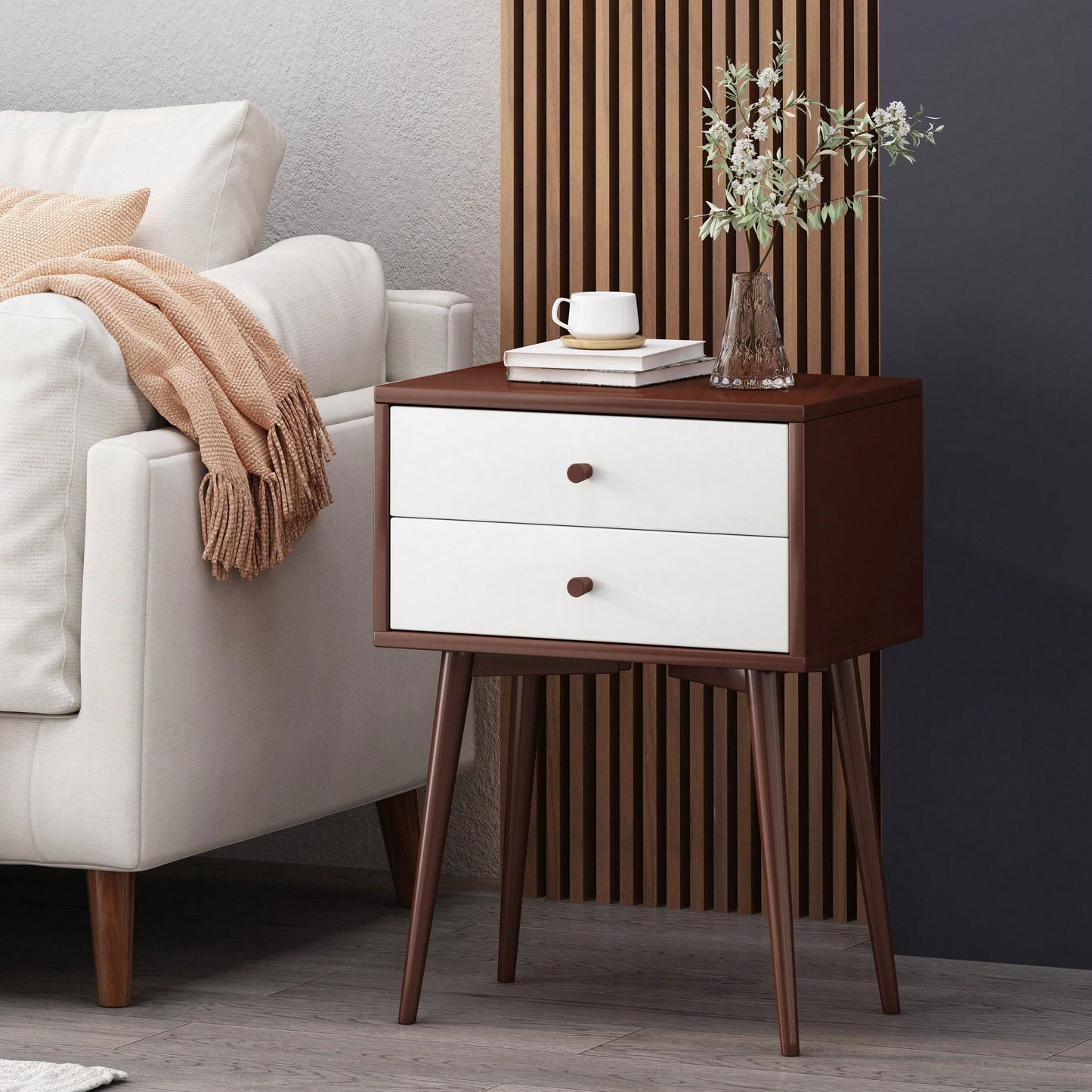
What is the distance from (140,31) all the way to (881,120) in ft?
4.32

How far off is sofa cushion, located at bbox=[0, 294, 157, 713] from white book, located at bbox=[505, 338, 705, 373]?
433mm

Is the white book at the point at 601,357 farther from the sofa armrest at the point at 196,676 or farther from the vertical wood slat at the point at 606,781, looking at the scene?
the vertical wood slat at the point at 606,781

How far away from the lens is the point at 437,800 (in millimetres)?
2150

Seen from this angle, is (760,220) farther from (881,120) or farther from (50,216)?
(50,216)

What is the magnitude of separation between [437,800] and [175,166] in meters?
0.97

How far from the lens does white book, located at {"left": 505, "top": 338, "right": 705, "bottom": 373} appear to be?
207 cm

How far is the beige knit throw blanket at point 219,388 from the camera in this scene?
85.7 inches

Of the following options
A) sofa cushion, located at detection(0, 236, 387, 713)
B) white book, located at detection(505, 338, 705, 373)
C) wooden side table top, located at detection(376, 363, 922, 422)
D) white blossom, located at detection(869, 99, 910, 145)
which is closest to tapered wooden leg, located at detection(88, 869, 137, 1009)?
sofa cushion, located at detection(0, 236, 387, 713)

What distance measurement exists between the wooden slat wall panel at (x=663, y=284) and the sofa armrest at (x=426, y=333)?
0.10 m

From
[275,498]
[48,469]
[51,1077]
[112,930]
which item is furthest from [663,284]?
[51,1077]

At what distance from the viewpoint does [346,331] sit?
8.22 feet

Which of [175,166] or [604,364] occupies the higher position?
[175,166]

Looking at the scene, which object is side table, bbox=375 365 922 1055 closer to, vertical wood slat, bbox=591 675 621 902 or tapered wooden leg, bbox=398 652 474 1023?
tapered wooden leg, bbox=398 652 474 1023

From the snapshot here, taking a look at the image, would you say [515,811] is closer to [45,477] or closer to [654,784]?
[654,784]
